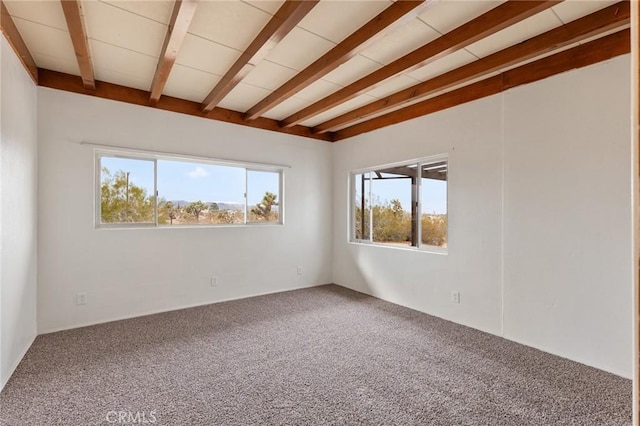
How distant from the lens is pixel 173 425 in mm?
1702

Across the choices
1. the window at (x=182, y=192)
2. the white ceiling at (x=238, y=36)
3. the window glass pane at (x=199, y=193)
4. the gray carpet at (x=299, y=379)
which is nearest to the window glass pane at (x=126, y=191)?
the window at (x=182, y=192)

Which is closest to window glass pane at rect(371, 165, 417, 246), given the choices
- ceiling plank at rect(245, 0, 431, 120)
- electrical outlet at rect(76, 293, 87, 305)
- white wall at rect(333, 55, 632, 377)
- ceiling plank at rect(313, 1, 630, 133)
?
white wall at rect(333, 55, 632, 377)

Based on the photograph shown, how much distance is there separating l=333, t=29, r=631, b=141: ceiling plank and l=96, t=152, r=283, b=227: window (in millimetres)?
2059

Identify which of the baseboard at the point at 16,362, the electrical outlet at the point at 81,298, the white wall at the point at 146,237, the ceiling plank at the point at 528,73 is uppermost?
the ceiling plank at the point at 528,73

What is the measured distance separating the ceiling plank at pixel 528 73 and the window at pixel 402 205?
2.02 ft

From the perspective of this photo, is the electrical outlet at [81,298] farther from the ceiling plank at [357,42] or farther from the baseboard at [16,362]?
the ceiling plank at [357,42]

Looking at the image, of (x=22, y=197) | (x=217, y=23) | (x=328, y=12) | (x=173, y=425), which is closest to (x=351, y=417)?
(x=173, y=425)

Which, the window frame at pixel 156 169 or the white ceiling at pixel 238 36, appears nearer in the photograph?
the white ceiling at pixel 238 36

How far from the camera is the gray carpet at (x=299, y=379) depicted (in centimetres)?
180

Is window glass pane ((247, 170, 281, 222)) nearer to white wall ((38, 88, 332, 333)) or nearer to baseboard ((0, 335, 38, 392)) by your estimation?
white wall ((38, 88, 332, 333))

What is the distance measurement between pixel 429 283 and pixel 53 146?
13.8ft

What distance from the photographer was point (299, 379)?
218 cm

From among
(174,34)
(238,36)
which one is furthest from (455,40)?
(174,34)

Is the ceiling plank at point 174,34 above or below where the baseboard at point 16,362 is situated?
above
